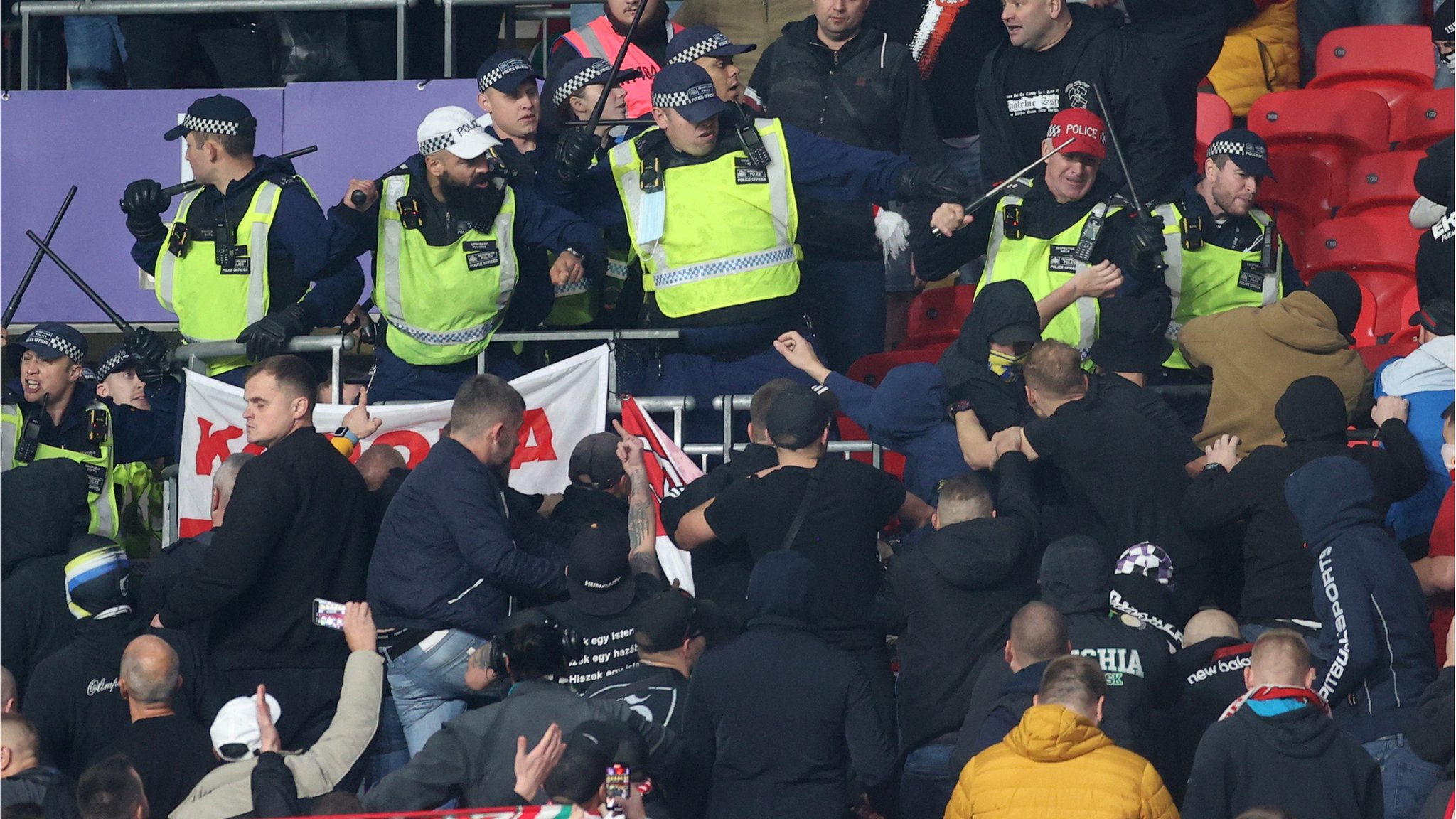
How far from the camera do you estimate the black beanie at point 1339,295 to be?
31.5 feet

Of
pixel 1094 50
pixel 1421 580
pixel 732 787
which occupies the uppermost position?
pixel 1094 50

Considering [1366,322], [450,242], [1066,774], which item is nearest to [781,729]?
[1066,774]

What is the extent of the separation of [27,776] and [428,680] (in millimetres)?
1464

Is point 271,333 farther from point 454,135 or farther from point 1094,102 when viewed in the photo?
point 1094,102

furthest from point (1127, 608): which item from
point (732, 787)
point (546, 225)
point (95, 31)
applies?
point (95, 31)

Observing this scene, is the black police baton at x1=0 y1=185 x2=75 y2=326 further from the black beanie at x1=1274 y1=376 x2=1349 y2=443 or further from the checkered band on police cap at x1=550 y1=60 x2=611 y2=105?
the black beanie at x1=1274 y1=376 x2=1349 y2=443

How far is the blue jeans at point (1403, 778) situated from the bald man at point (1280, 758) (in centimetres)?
40

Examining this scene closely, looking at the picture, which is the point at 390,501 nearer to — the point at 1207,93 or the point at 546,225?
the point at 546,225

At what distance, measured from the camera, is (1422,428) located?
8891 mm

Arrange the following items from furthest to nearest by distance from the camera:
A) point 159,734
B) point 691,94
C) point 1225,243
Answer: point 1225,243
point 691,94
point 159,734

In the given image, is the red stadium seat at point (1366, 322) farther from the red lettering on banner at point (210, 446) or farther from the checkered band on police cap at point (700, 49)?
the red lettering on banner at point (210, 446)

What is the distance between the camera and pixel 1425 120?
13258 millimetres

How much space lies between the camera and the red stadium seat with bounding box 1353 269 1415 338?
500 inches

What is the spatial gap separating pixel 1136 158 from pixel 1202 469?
278 cm
